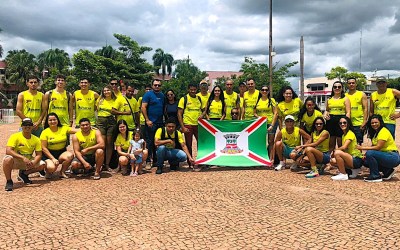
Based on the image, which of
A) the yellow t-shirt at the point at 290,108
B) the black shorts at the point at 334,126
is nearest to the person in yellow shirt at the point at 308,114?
the yellow t-shirt at the point at 290,108

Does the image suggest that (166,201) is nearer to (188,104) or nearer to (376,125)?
(188,104)

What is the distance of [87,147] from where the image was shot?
7.31m

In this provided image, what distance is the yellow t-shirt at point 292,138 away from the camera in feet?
25.3

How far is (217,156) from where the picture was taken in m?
8.21

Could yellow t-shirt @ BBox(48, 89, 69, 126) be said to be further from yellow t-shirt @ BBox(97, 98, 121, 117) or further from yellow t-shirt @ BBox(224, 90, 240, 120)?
yellow t-shirt @ BBox(224, 90, 240, 120)

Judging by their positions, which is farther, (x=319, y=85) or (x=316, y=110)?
(x=319, y=85)

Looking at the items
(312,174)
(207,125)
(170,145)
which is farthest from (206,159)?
(312,174)

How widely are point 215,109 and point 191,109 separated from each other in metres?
0.55

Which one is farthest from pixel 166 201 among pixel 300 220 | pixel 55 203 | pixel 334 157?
pixel 334 157

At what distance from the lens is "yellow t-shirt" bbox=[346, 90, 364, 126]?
24.3 feet

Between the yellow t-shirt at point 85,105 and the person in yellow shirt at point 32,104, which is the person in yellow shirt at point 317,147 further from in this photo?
the person in yellow shirt at point 32,104

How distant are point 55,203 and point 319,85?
230 feet

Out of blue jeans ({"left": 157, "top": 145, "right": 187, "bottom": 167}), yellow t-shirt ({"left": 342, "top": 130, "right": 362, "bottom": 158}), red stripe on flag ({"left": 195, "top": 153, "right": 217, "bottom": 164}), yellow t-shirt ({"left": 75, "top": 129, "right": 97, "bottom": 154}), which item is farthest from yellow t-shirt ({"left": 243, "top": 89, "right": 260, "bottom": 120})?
yellow t-shirt ({"left": 75, "top": 129, "right": 97, "bottom": 154})

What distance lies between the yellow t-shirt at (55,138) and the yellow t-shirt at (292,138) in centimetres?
461
